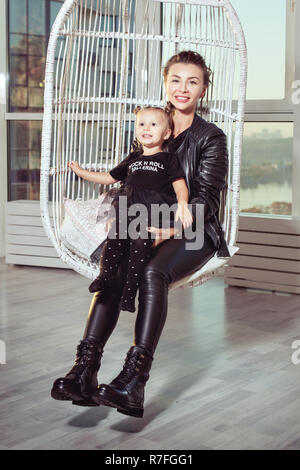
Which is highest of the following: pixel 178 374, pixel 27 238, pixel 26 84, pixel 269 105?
pixel 26 84

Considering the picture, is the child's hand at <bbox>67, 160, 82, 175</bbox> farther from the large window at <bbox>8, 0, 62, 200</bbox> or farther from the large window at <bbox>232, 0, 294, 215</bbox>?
the large window at <bbox>8, 0, 62, 200</bbox>

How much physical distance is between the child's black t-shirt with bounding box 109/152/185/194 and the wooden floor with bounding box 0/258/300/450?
63cm

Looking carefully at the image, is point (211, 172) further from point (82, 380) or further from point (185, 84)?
point (82, 380)

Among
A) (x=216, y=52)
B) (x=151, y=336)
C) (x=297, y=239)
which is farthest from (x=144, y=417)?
(x=297, y=239)

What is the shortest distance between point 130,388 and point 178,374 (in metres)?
0.55

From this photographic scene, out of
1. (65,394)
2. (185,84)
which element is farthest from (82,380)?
(185,84)

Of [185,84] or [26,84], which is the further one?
[26,84]

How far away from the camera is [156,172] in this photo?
213cm

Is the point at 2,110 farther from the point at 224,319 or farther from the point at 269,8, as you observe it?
the point at 224,319

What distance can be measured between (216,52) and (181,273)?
1034 mm

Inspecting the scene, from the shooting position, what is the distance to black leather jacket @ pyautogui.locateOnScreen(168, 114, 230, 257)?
2.17 m

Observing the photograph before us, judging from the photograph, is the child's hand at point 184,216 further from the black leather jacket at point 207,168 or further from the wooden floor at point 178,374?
the wooden floor at point 178,374

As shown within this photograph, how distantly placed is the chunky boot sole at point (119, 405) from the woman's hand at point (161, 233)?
472 millimetres
